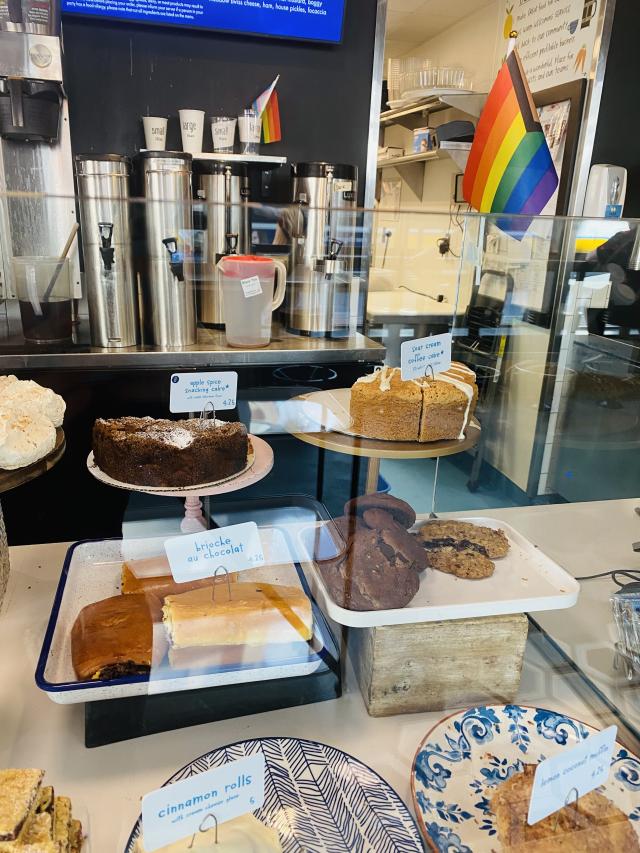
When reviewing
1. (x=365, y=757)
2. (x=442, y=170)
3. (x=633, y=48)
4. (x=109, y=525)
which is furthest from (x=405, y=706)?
(x=442, y=170)

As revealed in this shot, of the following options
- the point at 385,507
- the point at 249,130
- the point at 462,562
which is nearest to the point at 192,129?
the point at 249,130

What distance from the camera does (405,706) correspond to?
854 mm

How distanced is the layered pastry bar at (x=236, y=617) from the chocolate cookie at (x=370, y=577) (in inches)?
2.2

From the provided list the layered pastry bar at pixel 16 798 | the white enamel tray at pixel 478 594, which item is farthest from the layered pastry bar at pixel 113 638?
the white enamel tray at pixel 478 594

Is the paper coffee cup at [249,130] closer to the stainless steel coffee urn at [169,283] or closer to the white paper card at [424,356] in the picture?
the stainless steel coffee urn at [169,283]

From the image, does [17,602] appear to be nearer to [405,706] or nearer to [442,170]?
[405,706]

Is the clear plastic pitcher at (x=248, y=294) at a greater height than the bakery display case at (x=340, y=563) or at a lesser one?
greater

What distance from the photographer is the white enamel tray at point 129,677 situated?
0.74 meters

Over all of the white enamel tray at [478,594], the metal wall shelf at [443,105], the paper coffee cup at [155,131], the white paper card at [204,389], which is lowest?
the white enamel tray at [478,594]

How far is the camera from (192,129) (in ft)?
8.19

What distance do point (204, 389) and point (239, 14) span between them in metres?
2.13

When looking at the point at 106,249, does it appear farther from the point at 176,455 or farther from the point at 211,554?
the point at 211,554

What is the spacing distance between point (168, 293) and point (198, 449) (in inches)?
11.0

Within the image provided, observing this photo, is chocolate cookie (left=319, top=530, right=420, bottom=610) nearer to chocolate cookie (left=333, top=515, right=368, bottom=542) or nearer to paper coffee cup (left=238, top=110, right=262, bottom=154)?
chocolate cookie (left=333, top=515, right=368, bottom=542)
